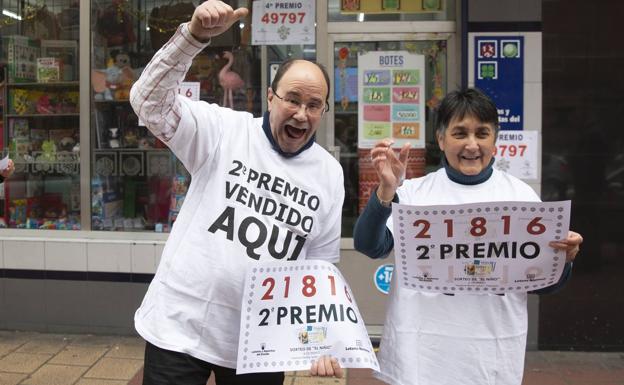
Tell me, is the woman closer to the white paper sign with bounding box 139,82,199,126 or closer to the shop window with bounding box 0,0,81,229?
the white paper sign with bounding box 139,82,199,126

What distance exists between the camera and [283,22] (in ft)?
16.8

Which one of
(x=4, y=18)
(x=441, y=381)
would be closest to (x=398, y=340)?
(x=441, y=381)

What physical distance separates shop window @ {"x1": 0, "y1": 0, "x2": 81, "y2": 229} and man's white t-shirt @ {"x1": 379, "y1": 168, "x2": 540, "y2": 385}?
4.05 metres

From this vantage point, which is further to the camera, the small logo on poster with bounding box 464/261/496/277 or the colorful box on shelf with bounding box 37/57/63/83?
the colorful box on shelf with bounding box 37/57/63/83

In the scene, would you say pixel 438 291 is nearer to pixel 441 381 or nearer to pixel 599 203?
pixel 441 381

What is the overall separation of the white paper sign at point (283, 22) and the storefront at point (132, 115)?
0.01 meters

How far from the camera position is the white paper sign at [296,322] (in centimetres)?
204

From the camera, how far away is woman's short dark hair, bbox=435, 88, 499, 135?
2107 millimetres

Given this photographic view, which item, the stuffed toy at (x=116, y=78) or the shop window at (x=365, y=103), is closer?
the shop window at (x=365, y=103)

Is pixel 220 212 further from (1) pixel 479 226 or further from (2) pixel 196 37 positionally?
(1) pixel 479 226

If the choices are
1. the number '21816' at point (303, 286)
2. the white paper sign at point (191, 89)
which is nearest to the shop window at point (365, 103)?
the white paper sign at point (191, 89)

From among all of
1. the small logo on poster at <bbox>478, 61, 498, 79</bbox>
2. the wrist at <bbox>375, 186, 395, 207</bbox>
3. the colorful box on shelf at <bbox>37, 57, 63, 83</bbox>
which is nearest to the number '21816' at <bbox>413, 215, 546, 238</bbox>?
the wrist at <bbox>375, 186, 395, 207</bbox>

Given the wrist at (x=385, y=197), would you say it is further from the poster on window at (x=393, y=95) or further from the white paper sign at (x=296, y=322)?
the poster on window at (x=393, y=95)

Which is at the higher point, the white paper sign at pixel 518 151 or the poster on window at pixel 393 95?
the poster on window at pixel 393 95
